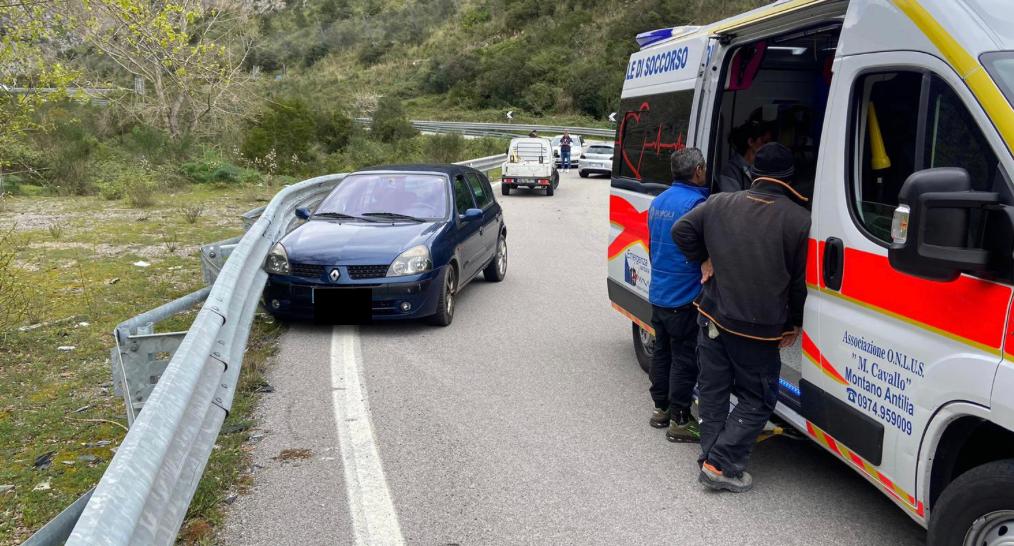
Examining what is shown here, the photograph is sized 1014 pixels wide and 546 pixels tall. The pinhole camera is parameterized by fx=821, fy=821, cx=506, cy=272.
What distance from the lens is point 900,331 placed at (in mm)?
3379

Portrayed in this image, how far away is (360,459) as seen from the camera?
4.92 m

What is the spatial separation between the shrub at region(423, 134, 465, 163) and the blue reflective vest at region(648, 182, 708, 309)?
27148 mm

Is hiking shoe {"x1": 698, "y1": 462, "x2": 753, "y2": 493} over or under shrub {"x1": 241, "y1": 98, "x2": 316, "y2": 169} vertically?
under

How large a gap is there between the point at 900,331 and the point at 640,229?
10.1ft

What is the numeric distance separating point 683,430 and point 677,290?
900 mm

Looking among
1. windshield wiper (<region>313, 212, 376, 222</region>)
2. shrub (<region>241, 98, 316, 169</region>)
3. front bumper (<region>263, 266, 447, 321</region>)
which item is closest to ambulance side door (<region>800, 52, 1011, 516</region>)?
front bumper (<region>263, 266, 447, 321</region>)

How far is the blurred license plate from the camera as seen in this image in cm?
792

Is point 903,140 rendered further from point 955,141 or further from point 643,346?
point 643,346

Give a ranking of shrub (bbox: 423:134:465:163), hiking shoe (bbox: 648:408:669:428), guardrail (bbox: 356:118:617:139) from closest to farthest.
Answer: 1. hiking shoe (bbox: 648:408:669:428)
2. shrub (bbox: 423:134:465:163)
3. guardrail (bbox: 356:118:617:139)

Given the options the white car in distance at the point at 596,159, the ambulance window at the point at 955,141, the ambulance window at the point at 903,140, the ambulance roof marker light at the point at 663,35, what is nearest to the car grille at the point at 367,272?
the ambulance roof marker light at the point at 663,35

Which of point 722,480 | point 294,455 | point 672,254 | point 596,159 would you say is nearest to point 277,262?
point 294,455

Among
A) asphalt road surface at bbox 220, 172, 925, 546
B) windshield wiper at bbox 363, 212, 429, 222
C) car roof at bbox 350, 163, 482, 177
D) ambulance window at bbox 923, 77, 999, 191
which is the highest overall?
ambulance window at bbox 923, 77, 999, 191

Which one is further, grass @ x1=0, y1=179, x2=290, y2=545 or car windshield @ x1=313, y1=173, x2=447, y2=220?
car windshield @ x1=313, y1=173, x2=447, y2=220

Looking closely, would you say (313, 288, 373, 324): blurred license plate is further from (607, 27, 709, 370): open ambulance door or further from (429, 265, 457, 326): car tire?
(607, 27, 709, 370): open ambulance door
